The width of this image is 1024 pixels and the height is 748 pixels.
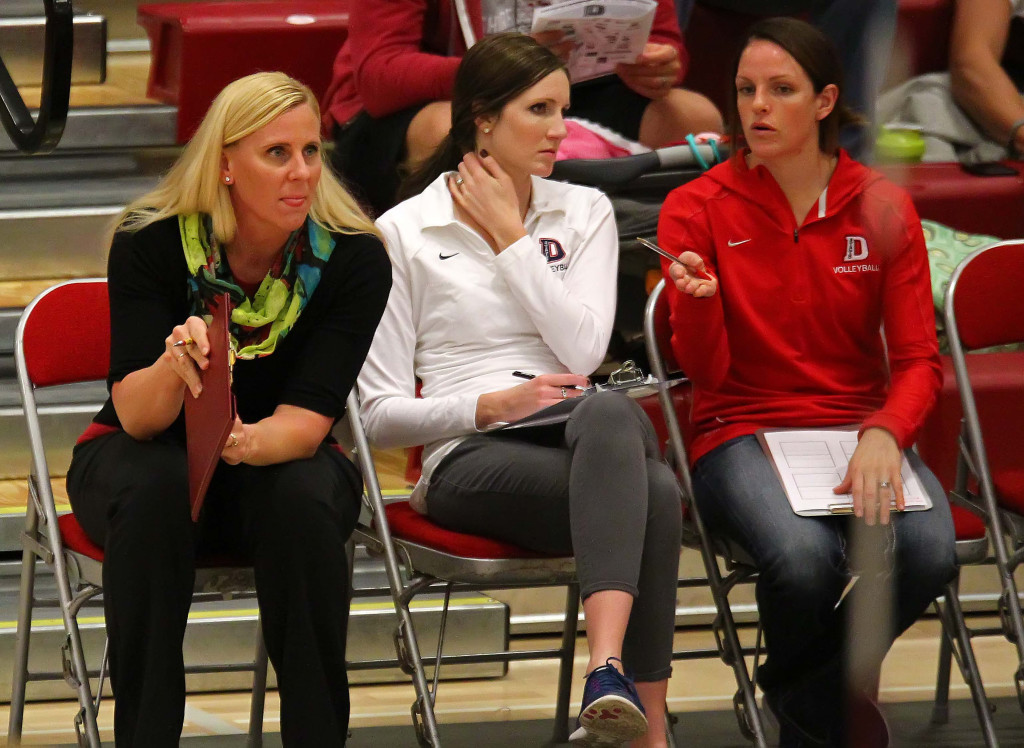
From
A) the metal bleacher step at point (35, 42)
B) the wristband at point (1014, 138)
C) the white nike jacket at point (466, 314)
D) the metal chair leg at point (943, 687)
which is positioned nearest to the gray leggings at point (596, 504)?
the white nike jacket at point (466, 314)

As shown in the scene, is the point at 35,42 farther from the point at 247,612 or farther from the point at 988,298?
the point at 988,298

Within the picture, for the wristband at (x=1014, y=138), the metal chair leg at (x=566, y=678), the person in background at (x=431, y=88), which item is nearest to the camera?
the metal chair leg at (x=566, y=678)

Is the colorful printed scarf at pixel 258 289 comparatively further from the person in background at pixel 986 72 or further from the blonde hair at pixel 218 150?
the person in background at pixel 986 72

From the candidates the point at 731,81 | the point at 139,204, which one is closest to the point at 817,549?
the point at 731,81

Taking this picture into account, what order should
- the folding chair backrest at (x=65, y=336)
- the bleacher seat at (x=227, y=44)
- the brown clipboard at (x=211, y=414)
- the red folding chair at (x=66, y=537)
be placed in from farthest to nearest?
the bleacher seat at (x=227, y=44), the folding chair backrest at (x=65, y=336), the red folding chair at (x=66, y=537), the brown clipboard at (x=211, y=414)

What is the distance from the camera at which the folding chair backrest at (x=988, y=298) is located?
8.27 feet

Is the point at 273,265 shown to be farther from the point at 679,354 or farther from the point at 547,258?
the point at 679,354

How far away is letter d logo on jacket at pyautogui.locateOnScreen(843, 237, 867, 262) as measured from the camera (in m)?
2.35

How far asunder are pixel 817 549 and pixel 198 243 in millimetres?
1074

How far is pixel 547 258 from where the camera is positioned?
2.44m

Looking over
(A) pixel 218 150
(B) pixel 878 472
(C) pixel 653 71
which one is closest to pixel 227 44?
(C) pixel 653 71

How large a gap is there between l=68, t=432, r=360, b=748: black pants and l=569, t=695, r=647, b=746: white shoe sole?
348 mm

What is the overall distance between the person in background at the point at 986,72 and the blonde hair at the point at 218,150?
183 centimetres

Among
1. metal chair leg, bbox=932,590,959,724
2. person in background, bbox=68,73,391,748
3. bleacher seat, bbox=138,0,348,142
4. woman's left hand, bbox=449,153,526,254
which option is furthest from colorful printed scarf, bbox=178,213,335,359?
bleacher seat, bbox=138,0,348,142
